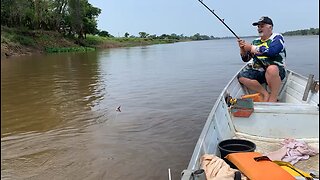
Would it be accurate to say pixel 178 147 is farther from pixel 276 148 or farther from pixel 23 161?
pixel 23 161

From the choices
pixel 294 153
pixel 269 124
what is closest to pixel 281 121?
pixel 269 124

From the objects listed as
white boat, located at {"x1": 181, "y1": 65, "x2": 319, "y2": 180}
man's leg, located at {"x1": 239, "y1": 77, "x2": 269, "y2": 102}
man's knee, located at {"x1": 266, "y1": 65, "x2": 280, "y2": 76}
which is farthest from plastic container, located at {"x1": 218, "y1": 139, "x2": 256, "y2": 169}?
man's leg, located at {"x1": 239, "y1": 77, "x2": 269, "y2": 102}

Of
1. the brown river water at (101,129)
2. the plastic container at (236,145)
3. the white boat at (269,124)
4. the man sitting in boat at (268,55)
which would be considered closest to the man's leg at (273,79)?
the man sitting in boat at (268,55)

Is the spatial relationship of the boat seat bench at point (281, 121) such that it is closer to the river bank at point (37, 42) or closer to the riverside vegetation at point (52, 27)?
the river bank at point (37, 42)

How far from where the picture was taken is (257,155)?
10.0 feet

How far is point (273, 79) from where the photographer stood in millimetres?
5156

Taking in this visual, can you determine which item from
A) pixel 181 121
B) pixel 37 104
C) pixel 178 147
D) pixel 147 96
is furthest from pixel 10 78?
pixel 178 147

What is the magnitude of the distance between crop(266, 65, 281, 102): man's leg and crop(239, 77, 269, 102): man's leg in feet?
0.46

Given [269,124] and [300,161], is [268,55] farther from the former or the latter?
[300,161]

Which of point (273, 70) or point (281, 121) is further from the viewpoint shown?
point (273, 70)

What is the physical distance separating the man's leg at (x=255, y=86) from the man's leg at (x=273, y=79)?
139 mm

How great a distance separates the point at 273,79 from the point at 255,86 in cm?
56

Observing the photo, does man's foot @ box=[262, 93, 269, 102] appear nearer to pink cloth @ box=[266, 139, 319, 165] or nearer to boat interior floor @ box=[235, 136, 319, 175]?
boat interior floor @ box=[235, 136, 319, 175]

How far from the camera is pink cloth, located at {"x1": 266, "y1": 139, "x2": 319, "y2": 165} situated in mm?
3755
